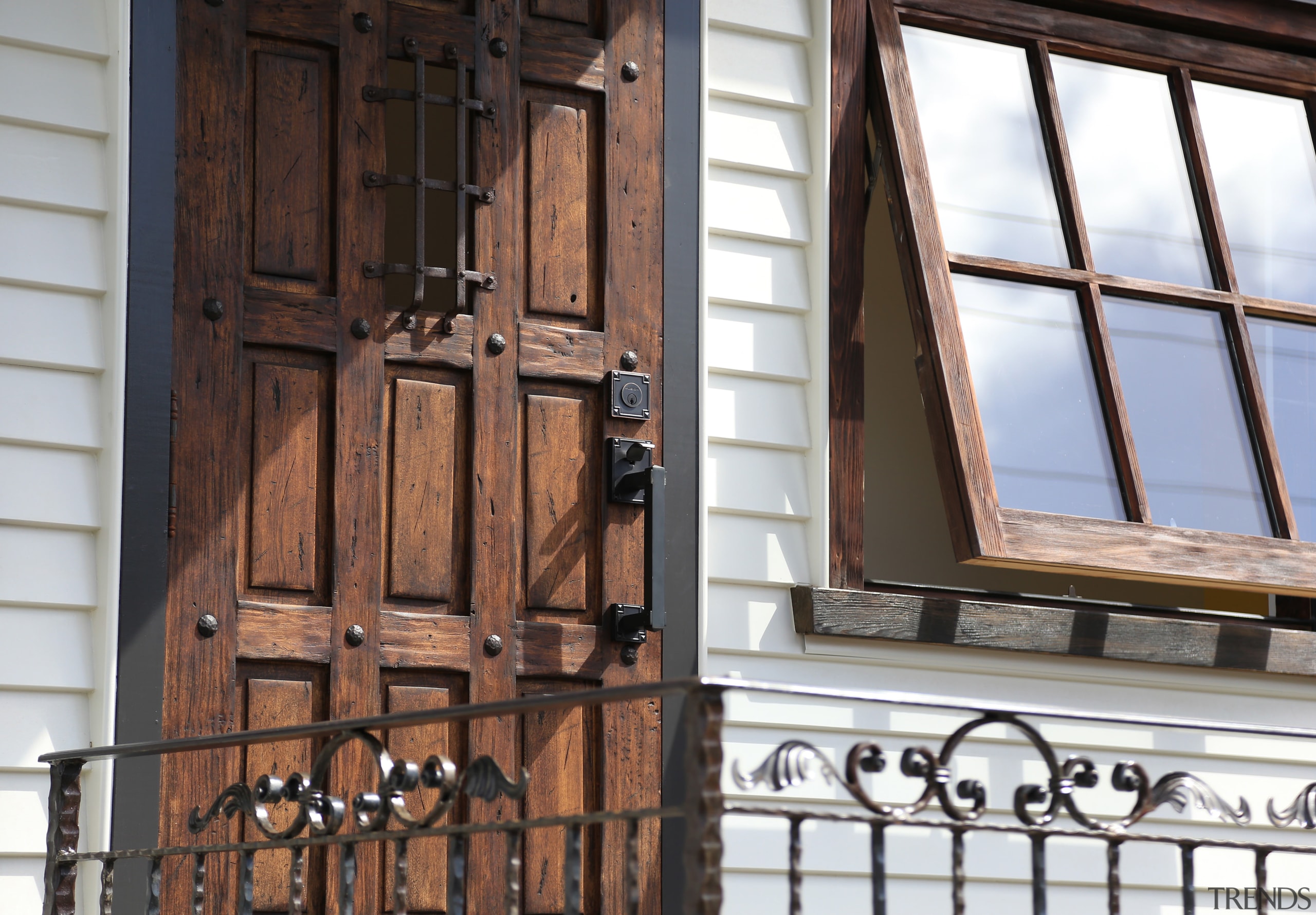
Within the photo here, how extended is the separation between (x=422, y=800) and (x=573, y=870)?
1218 millimetres

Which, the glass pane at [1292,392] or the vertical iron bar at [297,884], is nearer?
the vertical iron bar at [297,884]

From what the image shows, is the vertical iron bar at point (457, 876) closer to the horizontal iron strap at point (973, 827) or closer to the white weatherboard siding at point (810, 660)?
the horizontal iron strap at point (973, 827)

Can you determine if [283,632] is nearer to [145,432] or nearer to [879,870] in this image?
[145,432]

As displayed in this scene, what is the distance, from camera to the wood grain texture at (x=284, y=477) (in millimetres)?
2754

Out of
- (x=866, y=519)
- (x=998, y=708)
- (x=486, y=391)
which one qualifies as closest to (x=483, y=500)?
(x=486, y=391)

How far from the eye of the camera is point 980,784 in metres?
1.84

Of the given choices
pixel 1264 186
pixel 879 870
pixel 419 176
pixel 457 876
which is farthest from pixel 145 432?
pixel 1264 186

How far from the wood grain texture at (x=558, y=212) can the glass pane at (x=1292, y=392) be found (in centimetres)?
174

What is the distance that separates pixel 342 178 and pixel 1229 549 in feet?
7.10

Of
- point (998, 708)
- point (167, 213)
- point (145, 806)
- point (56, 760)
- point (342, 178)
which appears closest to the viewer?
point (998, 708)

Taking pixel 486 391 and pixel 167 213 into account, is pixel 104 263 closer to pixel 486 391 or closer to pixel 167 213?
pixel 167 213

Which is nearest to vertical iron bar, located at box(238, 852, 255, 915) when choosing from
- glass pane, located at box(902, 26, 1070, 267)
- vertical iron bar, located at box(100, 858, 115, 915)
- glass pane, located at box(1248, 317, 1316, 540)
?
vertical iron bar, located at box(100, 858, 115, 915)

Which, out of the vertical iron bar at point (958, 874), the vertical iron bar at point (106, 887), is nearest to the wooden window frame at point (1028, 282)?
the vertical iron bar at point (958, 874)

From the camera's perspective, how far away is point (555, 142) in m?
3.14
